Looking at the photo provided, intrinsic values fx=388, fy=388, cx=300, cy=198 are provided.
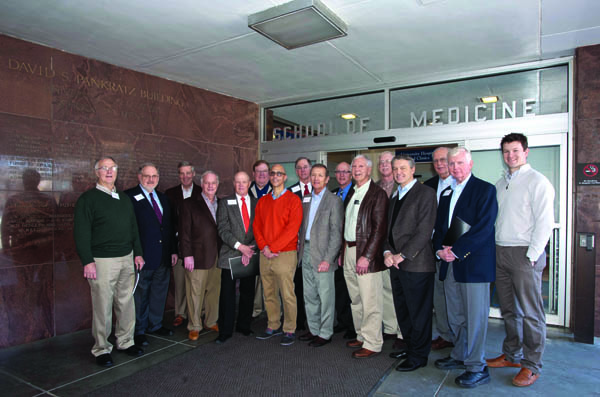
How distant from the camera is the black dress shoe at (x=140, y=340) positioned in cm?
382

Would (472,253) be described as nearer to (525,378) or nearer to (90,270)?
(525,378)

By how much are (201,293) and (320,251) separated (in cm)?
137

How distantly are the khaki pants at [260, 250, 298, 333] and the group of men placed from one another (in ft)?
0.05

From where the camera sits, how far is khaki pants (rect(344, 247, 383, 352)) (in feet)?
11.3

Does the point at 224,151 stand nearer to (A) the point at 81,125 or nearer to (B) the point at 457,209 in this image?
(A) the point at 81,125

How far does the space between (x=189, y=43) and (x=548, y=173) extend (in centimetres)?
428

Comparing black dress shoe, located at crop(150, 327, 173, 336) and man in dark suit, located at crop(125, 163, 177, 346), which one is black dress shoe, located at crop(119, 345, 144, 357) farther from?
black dress shoe, located at crop(150, 327, 173, 336)

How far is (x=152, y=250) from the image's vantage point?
397cm

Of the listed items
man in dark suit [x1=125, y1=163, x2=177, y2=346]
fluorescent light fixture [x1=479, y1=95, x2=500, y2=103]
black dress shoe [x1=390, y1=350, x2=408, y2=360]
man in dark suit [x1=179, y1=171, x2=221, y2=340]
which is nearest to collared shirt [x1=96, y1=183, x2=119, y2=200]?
man in dark suit [x1=125, y1=163, x2=177, y2=346]

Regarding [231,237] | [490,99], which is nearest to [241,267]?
[231,237]

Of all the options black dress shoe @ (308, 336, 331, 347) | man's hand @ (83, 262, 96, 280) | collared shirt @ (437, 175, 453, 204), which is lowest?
black dress shoe @ (308, 336, 331, 347)

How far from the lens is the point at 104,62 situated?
4.61 meters

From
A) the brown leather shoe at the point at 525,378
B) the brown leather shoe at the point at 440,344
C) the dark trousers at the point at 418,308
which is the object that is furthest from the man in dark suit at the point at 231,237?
the brown leather shoe at the point at 525,378

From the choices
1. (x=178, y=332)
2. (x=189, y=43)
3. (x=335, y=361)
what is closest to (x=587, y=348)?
(x=335, y=361)
